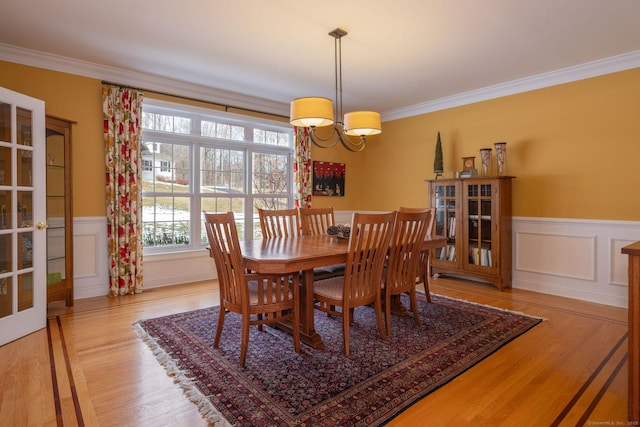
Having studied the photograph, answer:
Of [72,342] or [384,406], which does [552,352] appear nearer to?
[384,406]

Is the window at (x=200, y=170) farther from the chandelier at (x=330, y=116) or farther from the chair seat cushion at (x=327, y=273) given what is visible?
the chair seat cushion at (x=327, y=273)

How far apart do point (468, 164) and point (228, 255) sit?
11.7ft

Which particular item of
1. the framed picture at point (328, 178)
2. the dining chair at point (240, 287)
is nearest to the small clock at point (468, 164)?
the framed picture at point (328, 178)

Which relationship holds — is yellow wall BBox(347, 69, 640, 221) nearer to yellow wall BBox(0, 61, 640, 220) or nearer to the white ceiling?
yellow wall BBox(0, 61, 640, 220)

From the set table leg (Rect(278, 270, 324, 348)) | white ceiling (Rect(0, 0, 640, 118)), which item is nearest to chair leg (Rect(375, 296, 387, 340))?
table leg (Rect(278, 270, 324, 348))

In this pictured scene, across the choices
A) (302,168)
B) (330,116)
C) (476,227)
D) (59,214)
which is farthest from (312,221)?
(59,214)

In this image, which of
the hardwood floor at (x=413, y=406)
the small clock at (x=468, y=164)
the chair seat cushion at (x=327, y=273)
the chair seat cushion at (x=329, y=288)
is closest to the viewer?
the hardwood floor at (x=413, y=406)

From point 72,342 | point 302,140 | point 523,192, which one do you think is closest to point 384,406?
point 72,342

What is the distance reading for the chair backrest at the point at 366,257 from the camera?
2355 mm

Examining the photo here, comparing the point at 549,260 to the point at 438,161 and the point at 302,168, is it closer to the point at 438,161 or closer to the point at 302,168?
the point at 438,161

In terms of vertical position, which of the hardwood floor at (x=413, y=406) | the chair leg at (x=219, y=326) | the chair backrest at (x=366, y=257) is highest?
the chair backrest at (x=366, y=257)

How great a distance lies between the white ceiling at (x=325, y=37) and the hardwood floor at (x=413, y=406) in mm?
2479

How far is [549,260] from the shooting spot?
4.07m

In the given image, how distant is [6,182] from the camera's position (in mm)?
2693
